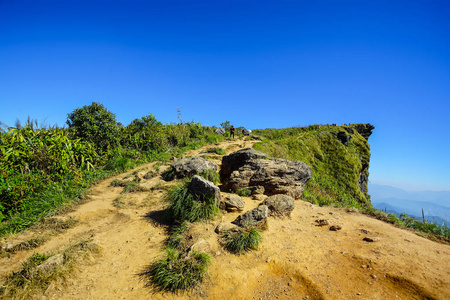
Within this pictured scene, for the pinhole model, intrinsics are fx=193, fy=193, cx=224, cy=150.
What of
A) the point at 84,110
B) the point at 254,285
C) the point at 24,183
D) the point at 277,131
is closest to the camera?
the point at 254,285

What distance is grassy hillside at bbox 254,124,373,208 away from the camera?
22141 millimetres

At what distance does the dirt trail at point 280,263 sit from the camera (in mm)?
3793

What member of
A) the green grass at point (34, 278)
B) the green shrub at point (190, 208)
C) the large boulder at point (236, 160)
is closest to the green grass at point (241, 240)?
the green shrub at point (190, 208)

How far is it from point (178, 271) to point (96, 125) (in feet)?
39.0

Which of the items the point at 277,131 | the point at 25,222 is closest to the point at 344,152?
the point at 277,131

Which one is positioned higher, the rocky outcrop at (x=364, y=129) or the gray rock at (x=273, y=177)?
the rocky outcrop at (x=364, y=129)

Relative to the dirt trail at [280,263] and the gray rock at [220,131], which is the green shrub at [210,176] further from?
the gray rock at [220,131]

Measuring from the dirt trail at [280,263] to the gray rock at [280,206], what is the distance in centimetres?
31

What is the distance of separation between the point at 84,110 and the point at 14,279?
1085 cm

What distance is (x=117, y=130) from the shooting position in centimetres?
1351

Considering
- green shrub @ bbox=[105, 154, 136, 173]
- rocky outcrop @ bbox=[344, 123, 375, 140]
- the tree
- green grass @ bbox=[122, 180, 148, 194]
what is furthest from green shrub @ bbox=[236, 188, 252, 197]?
rocky outcrop @ bbox=[344, 123, 375, 140]

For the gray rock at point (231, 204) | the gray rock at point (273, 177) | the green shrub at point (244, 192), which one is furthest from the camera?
the gray rock at point (273, 177)

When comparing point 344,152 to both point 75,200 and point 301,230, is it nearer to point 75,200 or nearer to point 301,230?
point 301,230

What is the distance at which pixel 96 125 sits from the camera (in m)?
12.5
